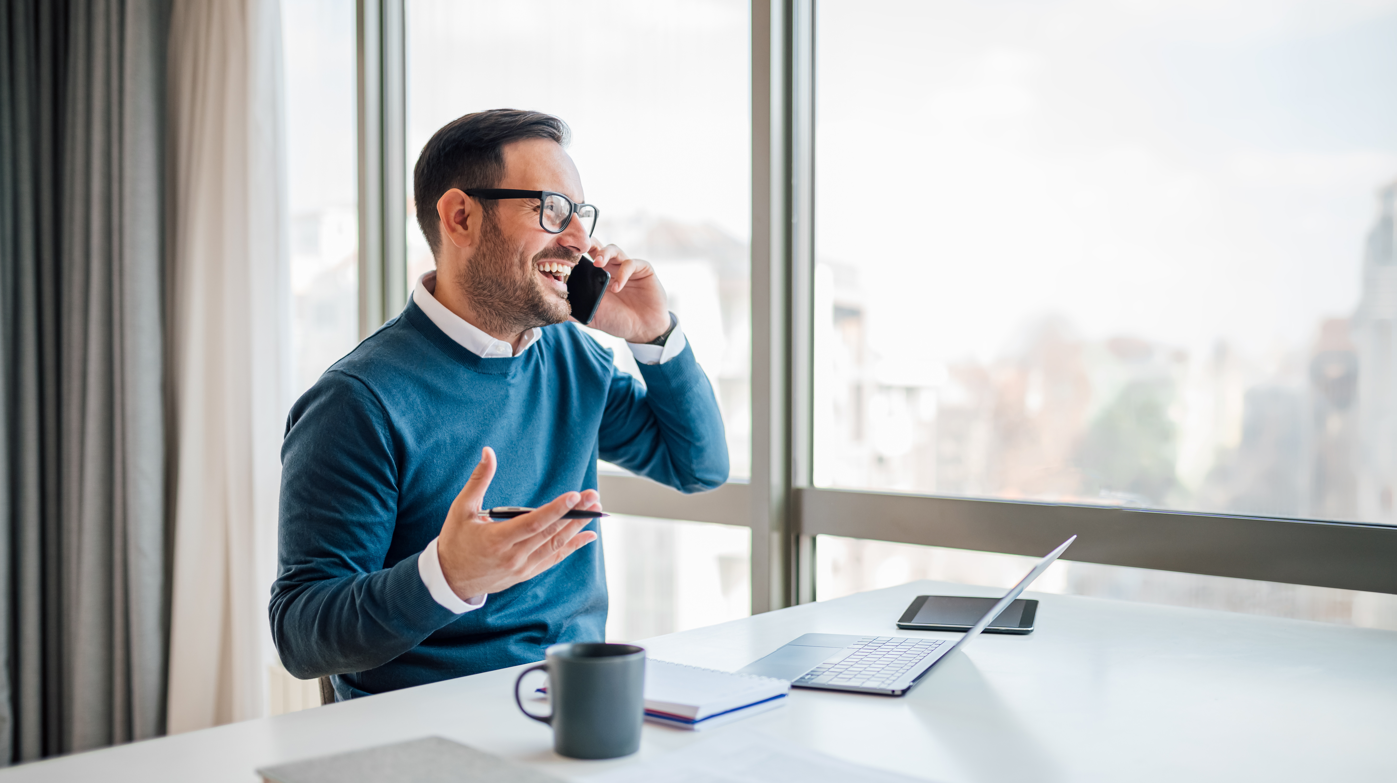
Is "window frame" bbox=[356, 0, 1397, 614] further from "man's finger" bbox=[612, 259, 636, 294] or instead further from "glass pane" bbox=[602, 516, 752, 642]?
"man's finger" bbox=[612, 259, 636, 294]

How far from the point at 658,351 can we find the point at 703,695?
806 millimetres

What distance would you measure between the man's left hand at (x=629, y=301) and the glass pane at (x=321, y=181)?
1.41 meters

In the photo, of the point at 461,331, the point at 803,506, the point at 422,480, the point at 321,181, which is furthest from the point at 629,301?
the point at 321,181

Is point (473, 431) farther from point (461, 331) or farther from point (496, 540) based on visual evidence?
point (496, 540)

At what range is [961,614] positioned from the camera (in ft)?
4.64

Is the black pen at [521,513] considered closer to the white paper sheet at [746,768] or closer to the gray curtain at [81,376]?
the white paper sheet at [746,768]

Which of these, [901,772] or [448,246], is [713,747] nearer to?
[901,772]

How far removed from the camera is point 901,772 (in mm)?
840

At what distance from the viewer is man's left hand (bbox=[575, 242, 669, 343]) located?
1637mm

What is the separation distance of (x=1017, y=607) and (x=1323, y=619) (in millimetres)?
478

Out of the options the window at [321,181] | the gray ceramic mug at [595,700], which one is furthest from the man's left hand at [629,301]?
the window at [321,181]

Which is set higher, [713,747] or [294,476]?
[294,476]

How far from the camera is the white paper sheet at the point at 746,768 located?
801 mm

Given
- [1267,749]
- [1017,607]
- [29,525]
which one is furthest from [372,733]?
[29,525]
